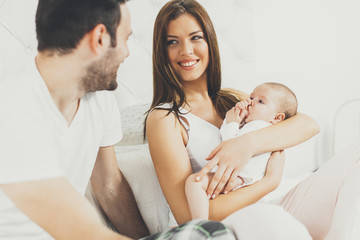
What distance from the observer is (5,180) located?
544 mm

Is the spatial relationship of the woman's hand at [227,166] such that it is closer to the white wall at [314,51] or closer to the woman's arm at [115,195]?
the woman's arm at [115,195]

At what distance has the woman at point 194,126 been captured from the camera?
846 millimetres

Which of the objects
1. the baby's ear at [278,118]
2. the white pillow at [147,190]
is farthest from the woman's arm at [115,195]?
the baby's ear at [278,118]

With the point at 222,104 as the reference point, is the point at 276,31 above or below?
above

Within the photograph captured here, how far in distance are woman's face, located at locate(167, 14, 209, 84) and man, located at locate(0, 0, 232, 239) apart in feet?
1.04

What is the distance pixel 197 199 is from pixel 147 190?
161 millimetres

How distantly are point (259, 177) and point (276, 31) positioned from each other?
0.84m

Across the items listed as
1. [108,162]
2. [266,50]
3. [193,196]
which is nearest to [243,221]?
[193,196]

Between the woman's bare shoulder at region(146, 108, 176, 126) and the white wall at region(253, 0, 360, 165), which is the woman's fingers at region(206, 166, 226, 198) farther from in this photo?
the white wall at region(253, 0, 360, 165)

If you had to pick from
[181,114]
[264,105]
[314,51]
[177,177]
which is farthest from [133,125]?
[314,51]

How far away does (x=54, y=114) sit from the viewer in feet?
2.07

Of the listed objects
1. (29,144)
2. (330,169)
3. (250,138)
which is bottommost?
(330,169)

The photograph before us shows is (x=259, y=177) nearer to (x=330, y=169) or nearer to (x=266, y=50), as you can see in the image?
(x=330, y=169)

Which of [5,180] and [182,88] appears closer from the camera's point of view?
[5,180]
